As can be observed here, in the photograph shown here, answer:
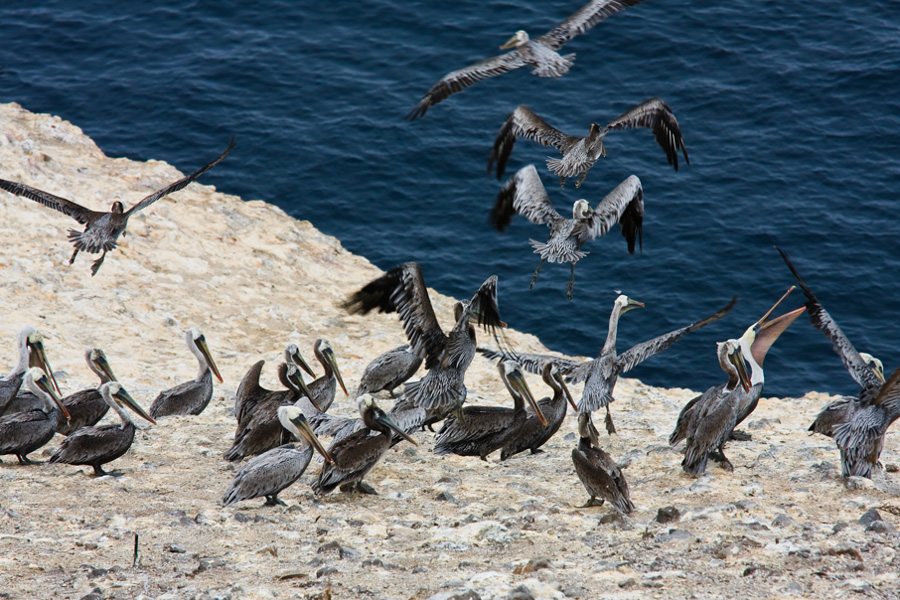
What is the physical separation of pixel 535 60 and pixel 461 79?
61.3 inches

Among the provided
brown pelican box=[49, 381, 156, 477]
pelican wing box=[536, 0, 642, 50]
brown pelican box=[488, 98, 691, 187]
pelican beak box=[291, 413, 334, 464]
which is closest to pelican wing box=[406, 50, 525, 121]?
pelican wing box=[536, 0, 642, 50]

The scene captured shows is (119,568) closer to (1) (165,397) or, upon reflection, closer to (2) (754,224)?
(1) (165,397)

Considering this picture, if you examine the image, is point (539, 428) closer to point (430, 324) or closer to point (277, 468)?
point (430, 324)

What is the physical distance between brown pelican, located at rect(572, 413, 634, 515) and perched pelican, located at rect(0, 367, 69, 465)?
5.37 metres

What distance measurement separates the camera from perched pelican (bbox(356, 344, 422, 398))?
1238 cm

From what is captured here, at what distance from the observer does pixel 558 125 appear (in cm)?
2425

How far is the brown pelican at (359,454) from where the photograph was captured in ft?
30.3

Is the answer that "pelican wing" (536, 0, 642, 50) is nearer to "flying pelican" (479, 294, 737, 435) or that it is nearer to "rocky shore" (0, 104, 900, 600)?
"rocky shore" (0, 104, 900, 600)

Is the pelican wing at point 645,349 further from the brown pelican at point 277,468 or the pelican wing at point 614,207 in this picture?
the brown pelican at point 277,468

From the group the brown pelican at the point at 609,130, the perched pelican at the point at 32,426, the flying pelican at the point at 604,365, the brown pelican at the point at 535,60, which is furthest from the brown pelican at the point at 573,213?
the perched pelican at the point at 32,426

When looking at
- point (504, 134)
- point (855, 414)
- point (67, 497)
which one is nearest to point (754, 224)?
point (504, 134)

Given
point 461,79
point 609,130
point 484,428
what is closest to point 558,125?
point 461,79

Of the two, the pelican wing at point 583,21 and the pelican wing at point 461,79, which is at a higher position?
the pelican wing at point 583,21

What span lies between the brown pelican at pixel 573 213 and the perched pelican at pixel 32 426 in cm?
614
